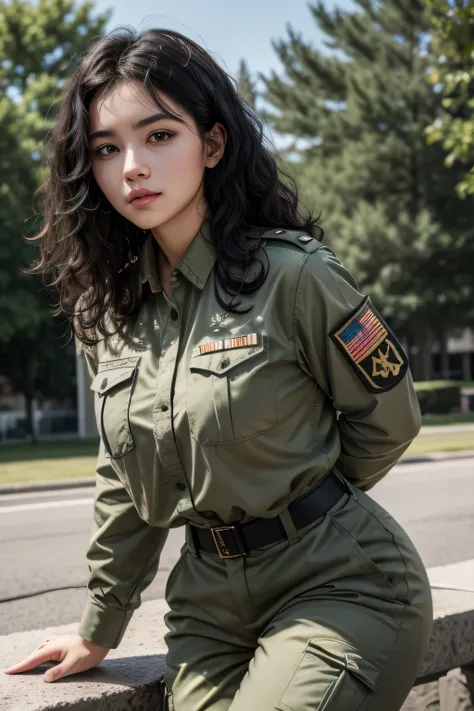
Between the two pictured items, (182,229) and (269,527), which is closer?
(269,527)

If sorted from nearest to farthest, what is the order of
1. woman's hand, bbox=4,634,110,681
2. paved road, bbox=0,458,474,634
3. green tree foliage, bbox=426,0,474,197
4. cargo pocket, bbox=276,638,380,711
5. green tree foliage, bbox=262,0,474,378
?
cargo pocket, bbox=276,638,380,711
woman's hand, bbox=4,634,110,681
paved road, bbox=0,458,474,634
green tree foliage, bbox=426,0,474,197
green tree foliage, bbox=262,0,474,378

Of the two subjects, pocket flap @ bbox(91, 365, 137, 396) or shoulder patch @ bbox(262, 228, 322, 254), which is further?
pocket flap @ bbox(91, 365, 137, 396)

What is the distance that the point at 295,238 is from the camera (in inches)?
80.7

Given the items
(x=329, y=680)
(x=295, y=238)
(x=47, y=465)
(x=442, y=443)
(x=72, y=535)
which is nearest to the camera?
(x=329, y=680)

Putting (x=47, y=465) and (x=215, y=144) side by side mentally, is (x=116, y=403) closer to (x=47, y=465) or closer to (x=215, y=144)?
(x=215, y=144)

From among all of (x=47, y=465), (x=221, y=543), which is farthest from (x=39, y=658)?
(x=47, y=465)

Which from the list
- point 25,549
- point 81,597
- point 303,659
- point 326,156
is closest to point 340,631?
point 303,659

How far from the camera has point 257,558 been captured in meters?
1.94

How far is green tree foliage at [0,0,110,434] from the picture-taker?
938 inches

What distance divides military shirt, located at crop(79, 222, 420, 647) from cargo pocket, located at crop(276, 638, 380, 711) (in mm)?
302

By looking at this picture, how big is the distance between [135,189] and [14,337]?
25.6 metres

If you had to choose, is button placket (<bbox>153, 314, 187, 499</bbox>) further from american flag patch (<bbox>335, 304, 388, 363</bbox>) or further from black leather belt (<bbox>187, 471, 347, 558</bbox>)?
american flag patch (<bbox>335, 304, 388, 363</bbox>)

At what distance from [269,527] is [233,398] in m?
0.28

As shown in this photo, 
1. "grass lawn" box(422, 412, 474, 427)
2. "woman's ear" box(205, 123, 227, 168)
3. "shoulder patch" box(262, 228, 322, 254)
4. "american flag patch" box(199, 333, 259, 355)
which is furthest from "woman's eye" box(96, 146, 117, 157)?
"grass lawn" box(422, 412, 474, 427)
